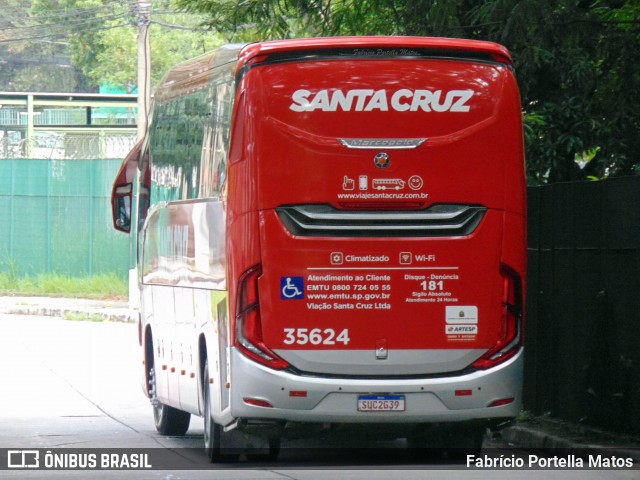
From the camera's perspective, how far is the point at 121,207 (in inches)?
634

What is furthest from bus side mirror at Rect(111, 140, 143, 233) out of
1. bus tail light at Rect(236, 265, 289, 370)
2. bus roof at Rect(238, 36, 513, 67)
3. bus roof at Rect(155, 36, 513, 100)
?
bus tail light at Rect(236, 265, 289, 370)

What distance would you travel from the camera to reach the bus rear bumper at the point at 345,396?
10906 mm

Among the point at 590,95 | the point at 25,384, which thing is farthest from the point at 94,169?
the point at 590,95

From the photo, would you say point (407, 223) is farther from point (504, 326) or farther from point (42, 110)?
point (42, 110)

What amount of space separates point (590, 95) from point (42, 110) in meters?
47.4

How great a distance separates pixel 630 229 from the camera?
12.4 m

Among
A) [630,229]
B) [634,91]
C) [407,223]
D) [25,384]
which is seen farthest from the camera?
[25,384]

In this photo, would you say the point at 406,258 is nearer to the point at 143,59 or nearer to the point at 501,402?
the point at 501,402

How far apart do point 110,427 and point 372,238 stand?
17.3 ft

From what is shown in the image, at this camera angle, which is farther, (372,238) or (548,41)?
(548,41)

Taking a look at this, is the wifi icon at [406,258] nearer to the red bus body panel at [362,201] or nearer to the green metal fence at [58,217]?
Result: the red bus body panel at [362,201]

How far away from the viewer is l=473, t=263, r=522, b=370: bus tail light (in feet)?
36.7

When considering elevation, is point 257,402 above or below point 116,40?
above

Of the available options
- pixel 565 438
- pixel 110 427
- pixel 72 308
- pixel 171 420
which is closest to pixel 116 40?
pixel 72 308
